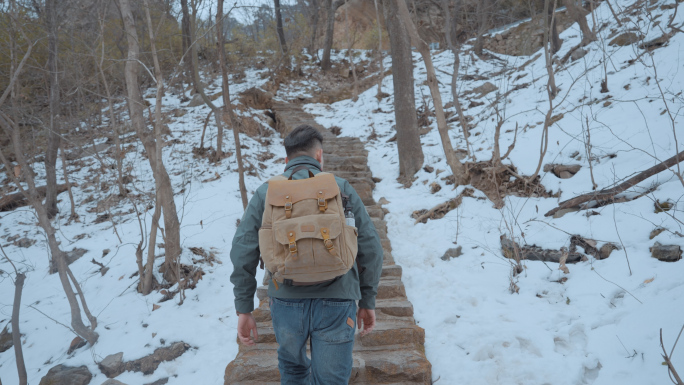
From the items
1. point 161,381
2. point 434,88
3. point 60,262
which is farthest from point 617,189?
point 60,262

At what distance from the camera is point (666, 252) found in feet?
9.41

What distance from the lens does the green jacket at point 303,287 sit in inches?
65.7

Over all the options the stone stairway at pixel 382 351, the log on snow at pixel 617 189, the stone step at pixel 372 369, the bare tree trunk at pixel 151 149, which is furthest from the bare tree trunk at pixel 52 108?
the log on snow at pixel 617 189

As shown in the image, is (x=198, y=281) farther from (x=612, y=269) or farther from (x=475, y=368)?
(x=612, y=269)

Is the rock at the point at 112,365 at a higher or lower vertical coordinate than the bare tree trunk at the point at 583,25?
lower

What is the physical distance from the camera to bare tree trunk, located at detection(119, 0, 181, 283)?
4406mm

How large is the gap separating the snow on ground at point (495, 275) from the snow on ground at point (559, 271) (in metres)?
0.01

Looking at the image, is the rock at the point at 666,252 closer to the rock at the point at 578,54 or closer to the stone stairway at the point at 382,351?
the stone stairway at the point at 382,351

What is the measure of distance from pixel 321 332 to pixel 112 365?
3.08 metres

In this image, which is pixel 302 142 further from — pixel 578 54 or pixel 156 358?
pixel 578 54

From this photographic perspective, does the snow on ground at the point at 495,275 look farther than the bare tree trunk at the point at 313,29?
No

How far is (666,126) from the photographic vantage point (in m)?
4.29

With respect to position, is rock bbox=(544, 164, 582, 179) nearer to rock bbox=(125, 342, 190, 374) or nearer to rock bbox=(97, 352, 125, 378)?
rock bbox=(125, 342, 190, 374)

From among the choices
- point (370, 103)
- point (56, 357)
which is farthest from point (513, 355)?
point (370, 103)
